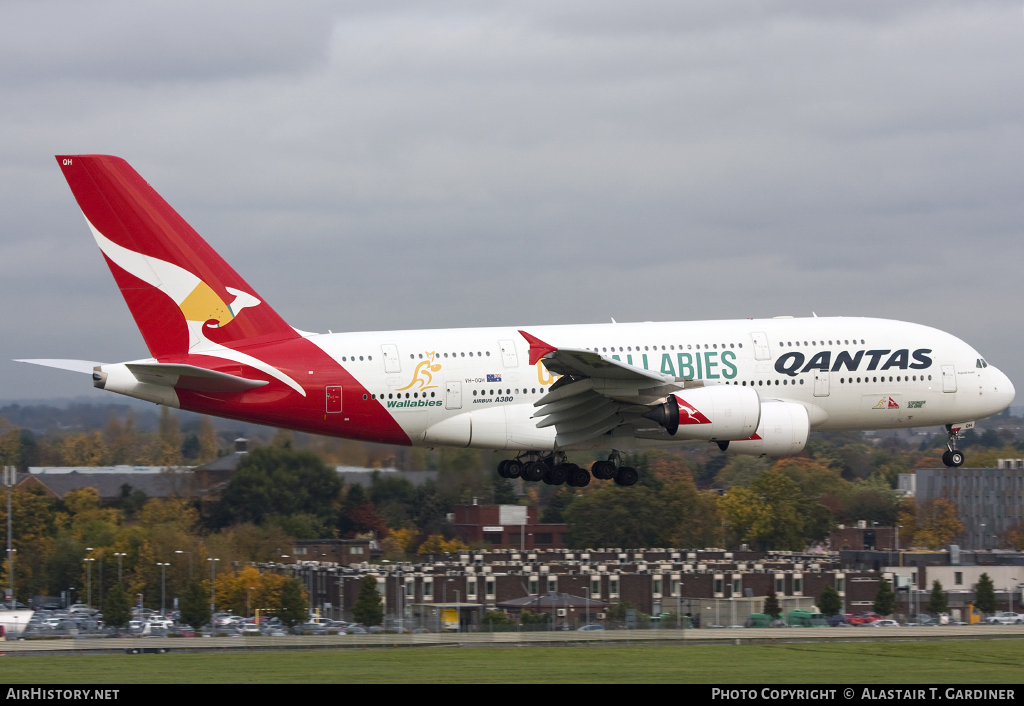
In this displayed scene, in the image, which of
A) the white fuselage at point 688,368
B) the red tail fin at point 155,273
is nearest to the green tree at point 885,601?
the white fuselage at point 688,368

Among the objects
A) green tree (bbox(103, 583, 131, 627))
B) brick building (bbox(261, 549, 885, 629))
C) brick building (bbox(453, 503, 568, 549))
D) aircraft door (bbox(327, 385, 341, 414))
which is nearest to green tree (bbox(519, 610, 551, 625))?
brick building (bbox(261, 549, 885, 629))

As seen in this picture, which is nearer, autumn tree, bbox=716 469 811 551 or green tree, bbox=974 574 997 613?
green tree, bbox=974 574 997 613

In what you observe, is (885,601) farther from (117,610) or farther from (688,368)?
(117,610)

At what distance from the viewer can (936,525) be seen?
108 metres

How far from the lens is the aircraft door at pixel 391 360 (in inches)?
1695

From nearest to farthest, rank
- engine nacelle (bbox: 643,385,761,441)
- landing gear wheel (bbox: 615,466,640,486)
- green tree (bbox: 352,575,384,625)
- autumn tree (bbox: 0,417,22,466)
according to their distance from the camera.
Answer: engine nacelle (bbox: 643,385,761,441)
landing gear wheel (bbox: 615,466,640,486)
green tree (bbox: 352,575,384,625)
autumn tree (bbox: 0,417,22,466)

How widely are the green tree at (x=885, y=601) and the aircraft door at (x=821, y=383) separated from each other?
33.4 m

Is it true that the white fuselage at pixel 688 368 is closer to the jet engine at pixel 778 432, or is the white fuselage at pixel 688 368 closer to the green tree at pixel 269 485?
the jet engine at pixel 778 432

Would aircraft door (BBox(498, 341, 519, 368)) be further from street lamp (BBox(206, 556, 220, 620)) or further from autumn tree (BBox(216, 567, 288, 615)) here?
street lamp (BBox(206, 556, 220, 620))

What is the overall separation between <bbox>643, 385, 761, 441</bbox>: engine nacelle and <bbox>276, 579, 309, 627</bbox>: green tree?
3698 centimetres

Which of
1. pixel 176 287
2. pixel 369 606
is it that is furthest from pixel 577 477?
pixel 369 606

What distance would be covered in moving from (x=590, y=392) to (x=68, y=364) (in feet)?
56.2

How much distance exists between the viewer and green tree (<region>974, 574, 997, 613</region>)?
77.1 metres
